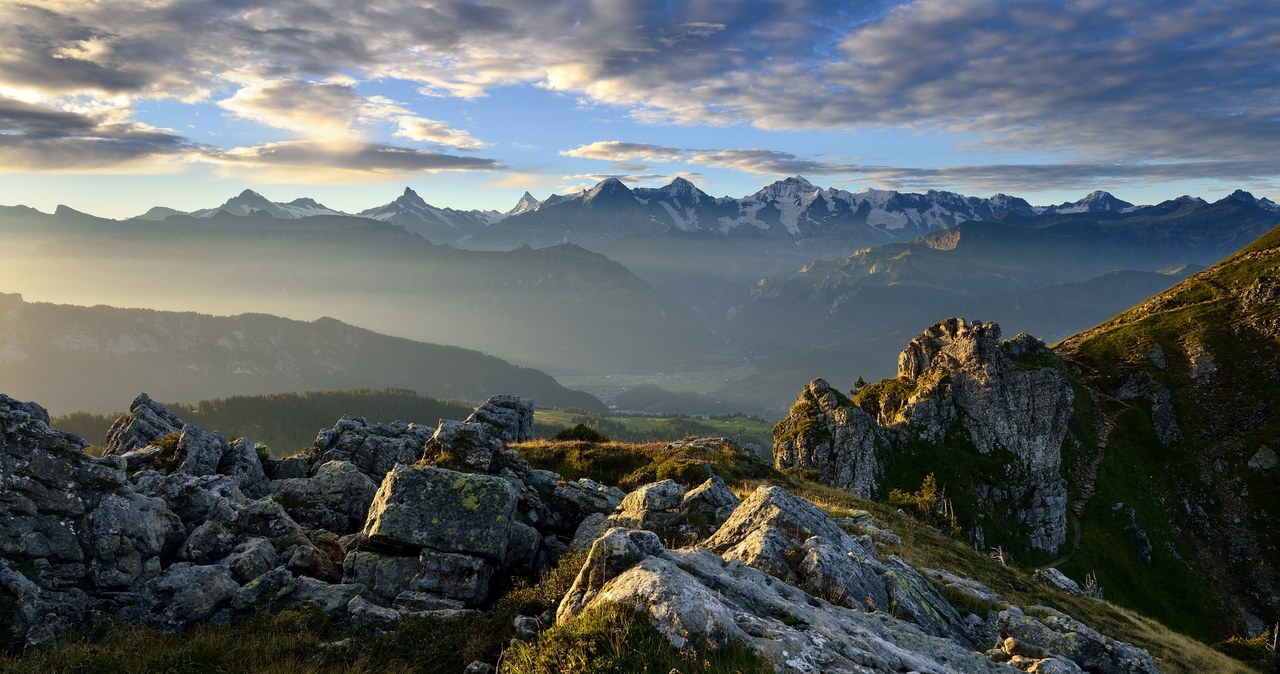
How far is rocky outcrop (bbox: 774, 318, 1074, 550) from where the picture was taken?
85.8 metres

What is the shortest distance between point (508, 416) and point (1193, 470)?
11953 cm

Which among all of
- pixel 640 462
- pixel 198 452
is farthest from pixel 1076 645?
pixel 198 452

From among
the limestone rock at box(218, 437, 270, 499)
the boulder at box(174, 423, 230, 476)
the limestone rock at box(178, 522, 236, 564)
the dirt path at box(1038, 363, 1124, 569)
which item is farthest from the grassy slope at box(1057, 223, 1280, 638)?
the boulder at box(174, 423, 230, 476)

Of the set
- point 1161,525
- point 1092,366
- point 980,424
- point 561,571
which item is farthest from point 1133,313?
point 561,571

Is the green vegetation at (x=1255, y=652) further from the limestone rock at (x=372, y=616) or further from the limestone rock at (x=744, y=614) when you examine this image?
the limestone rock at (x=372, y=616)

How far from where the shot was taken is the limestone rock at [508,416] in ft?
153

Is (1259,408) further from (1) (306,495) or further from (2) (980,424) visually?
(1) (306,495)

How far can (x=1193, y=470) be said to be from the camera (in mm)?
99875

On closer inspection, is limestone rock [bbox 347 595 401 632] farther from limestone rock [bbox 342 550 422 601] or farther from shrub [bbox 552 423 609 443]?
shrub [bbox 552 423 609 443]

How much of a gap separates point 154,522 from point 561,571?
1391 centimetres

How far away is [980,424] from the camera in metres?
96.6

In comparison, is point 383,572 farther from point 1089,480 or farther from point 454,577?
Result: point 1089,480

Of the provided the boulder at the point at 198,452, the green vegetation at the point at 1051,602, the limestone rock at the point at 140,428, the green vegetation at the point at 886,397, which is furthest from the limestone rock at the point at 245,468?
the green vegetation at the point at 886,397

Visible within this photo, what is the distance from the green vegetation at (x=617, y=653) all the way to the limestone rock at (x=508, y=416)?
97.4 ft
